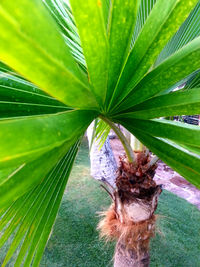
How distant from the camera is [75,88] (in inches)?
13.7

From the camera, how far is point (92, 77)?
1.45ft

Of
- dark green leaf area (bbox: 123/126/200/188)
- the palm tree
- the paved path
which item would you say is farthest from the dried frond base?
the paved path

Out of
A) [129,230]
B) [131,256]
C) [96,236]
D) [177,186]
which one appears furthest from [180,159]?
[177,186]

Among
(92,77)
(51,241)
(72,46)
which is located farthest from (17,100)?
(51,241)

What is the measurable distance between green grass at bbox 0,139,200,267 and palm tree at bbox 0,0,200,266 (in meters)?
1.42

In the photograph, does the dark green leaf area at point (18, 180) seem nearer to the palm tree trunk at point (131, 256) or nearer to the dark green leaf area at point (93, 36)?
the dark green leaf area at point (93, 36)

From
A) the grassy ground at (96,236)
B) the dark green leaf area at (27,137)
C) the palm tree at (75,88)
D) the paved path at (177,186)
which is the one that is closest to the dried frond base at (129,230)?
the palm tree at (75,88)

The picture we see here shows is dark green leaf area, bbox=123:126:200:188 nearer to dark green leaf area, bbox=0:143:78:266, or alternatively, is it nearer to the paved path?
dark green leaf area, bbox=0:143:78:266

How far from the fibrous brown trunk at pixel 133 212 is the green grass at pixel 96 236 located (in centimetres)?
76

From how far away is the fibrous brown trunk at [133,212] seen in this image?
1.02 metres

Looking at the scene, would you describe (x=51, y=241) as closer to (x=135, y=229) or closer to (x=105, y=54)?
(x=135, y=229)

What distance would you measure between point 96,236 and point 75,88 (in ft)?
8.48

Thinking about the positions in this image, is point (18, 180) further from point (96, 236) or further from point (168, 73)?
point (96, 236)

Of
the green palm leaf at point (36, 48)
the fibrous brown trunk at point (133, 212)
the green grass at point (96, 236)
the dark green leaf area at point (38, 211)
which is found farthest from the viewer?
the green grass at point (96, 236)
